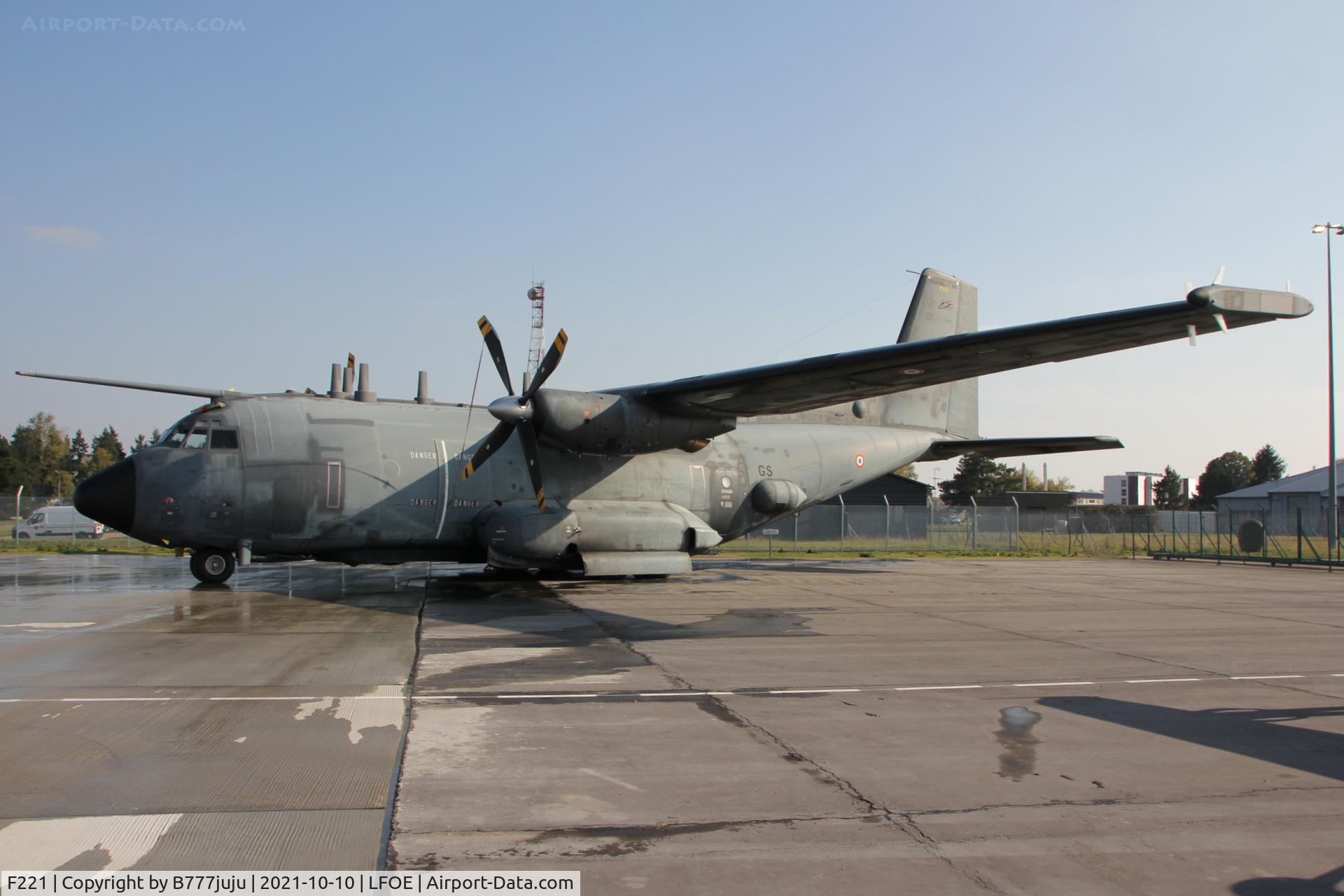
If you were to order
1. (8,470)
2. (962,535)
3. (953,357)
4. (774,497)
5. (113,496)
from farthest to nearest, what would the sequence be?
1. (8,470)
2. (962,535)
3. (774,497)
4. (113,496)
5. (953,357)

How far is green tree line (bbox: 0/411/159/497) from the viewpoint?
263 feet

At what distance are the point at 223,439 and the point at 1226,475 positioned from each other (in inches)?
5326

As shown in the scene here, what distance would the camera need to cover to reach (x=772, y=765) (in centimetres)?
588

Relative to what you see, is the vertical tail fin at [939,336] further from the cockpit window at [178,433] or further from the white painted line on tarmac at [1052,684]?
the cockpit window at [178,433]

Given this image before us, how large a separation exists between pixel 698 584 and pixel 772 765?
13992 mm

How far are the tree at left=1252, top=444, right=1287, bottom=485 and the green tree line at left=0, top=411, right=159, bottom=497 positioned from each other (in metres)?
136

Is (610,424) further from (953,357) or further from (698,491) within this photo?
(953,357)

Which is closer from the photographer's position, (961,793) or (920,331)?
(961,793)

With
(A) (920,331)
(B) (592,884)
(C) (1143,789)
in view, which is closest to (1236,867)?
(C) (1143,789)

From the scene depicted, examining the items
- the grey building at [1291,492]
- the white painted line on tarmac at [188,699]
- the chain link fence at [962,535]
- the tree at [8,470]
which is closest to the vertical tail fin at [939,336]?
the chain link fence at [962,535]

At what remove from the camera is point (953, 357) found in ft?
49.1

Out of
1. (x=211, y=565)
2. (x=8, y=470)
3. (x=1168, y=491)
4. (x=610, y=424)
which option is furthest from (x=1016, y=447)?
(x=1168, y=491)

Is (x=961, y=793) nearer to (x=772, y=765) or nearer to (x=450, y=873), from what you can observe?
(x=772, y=765)

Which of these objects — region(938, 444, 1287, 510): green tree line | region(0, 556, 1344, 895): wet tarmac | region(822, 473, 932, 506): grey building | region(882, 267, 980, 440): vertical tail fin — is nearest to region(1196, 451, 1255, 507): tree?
region(938, 444, 1287, 510): green tree line
